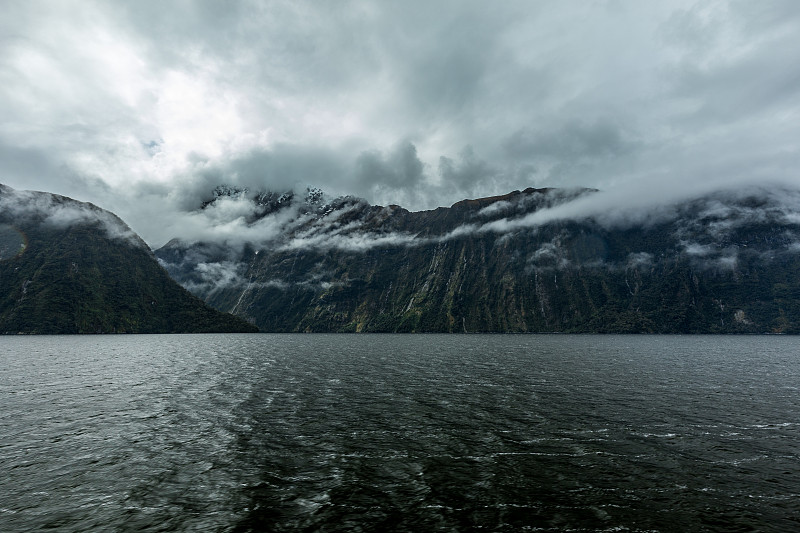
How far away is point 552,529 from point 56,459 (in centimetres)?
3825

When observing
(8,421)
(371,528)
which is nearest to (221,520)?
(371,528)

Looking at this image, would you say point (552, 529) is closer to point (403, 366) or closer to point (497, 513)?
point (497, 513)

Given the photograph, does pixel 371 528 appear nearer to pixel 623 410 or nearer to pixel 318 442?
pixel 318 442

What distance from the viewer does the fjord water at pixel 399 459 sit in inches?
862

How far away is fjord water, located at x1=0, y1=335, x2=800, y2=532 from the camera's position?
21.9 m

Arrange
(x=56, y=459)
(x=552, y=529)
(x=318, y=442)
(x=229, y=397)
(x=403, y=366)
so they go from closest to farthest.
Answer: (x=552, y=529), (x=56, y=459), (x=318, y=442), (x=229, y=397), (x=403, y=366)

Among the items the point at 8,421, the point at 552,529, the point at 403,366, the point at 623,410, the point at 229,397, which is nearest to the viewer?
the point at 552,529

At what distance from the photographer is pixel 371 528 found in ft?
66.7

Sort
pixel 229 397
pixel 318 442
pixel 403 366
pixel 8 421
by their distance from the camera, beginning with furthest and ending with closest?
pixel 403 366
pixel 229 397
pixel 8 421
pixel 318 442

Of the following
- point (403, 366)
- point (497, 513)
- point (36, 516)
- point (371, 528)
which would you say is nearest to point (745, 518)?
point (497, 513)

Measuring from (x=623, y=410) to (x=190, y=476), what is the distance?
48158mm

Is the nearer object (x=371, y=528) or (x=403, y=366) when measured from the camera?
(x=371, y=528)

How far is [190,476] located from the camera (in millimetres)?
28141

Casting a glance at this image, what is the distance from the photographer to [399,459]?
31.2 m
